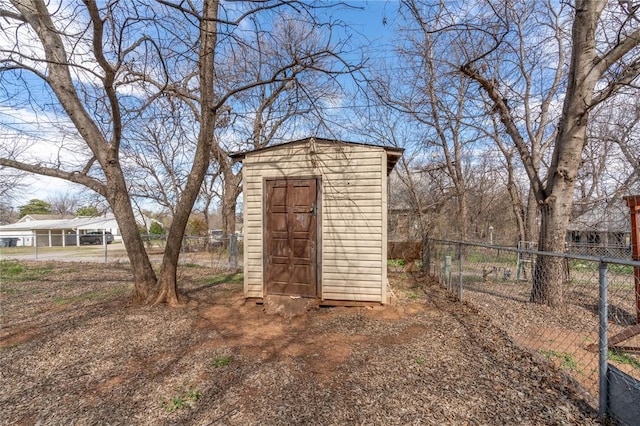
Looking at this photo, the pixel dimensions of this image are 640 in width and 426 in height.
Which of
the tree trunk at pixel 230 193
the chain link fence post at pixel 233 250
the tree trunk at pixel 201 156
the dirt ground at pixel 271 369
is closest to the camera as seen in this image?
the dirt ground at pixel 271 369

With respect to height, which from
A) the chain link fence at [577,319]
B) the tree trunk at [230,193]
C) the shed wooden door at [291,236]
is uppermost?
the tree trunk at [230,193]

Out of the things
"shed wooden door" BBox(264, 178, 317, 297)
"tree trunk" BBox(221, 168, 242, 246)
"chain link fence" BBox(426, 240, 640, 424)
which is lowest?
"chain link fence" BBox(426, 240, 640, 424)

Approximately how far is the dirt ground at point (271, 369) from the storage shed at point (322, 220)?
1.68 ft

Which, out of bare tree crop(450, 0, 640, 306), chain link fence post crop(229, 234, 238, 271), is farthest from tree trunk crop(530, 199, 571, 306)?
chain link fence post crop(229, 234, 238, 271)

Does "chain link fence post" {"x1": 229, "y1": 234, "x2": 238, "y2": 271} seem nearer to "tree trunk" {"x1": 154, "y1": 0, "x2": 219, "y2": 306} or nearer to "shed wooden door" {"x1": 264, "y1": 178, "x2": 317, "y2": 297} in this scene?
"tree trunk" {"x1": 154, "y1": 0, "x2": 219, "y2": 306}

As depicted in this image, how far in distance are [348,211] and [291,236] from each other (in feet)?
3.64

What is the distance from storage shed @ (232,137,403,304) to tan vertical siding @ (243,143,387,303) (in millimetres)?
17

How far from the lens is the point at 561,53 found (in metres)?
8.29

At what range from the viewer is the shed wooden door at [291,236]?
5488 mm

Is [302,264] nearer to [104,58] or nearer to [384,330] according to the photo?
[384,330]

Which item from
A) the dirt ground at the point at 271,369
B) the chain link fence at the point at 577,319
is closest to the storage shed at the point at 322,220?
the dirt ground at the point at 271,369

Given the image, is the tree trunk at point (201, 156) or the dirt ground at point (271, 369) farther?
the tree trunk at point (201, 156)

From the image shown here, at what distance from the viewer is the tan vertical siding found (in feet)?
17.6

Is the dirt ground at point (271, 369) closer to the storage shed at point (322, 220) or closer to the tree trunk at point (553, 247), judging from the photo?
the storage shed at point (322, 220)
